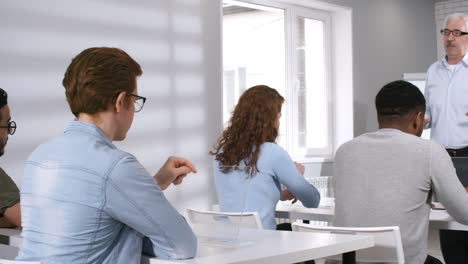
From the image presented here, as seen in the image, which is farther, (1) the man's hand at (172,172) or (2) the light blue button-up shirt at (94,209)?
(1) the man's hand at (172,172)

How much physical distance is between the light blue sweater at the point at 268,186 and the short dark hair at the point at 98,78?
161 cm

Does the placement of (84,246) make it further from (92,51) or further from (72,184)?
(92,51)

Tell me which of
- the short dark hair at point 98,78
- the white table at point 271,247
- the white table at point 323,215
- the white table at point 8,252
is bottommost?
the white table at point 323,215

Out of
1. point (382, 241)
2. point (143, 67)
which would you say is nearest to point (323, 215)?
point (382, 241)

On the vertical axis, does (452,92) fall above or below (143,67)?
below

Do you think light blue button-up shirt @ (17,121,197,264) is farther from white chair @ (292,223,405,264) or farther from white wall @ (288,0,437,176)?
white wall @ (288,0,437,176)

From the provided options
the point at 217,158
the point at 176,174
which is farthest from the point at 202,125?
the point at 176,174

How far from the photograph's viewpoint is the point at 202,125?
5500mm

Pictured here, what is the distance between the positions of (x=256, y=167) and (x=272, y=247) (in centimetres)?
139

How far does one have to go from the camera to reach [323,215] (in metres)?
3.26

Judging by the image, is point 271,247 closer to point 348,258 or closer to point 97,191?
point 348,258

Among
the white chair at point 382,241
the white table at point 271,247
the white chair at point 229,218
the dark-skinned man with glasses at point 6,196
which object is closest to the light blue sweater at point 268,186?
the white chair at point 229,218

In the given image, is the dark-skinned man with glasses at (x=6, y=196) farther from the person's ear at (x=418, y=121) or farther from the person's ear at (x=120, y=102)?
the person's ear at (x=418, y=121)

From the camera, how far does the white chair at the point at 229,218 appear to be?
9.63 ft
